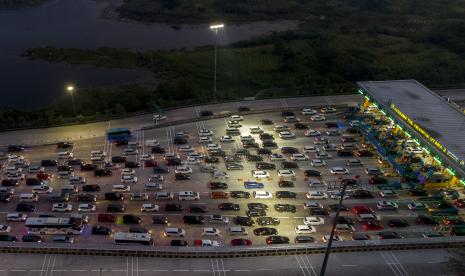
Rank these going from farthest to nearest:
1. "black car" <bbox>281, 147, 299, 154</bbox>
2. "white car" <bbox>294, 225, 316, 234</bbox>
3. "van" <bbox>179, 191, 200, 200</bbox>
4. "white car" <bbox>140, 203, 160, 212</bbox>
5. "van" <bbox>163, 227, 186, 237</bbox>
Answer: "black car" <bbox>281, 147, 299, 154</bbox>
"van" <bbox>179, 191, 200, 200</bbox>
"white car" <bbox>140, 203, 160, 212</bbox>
"white car" <bbox>294, 225, 316, 234</bbox>
"van" <bbox>163, 227, 186, 237</bbox>

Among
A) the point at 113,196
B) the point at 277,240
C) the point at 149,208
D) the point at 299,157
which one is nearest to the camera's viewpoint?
the point at 277,240

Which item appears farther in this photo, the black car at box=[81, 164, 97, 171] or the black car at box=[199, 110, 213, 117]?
the black car at box=[199, 110, 213, 117]

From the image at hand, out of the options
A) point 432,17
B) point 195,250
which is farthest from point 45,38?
point 432,17

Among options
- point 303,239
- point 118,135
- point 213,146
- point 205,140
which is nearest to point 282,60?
point 205,140

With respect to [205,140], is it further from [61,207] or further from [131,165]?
[61,207]

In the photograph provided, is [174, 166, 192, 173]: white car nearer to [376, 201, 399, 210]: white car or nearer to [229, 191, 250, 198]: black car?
[229, 191, 250, 198]: black car

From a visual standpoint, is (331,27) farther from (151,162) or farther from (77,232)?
(77,232)

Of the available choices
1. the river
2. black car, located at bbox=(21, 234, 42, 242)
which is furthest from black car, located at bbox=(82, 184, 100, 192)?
the river

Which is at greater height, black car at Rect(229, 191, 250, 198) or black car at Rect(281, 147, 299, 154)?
black car at Rect(281, 147, 299, 154)
